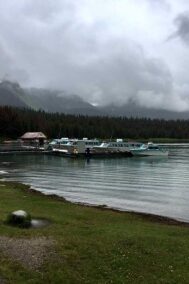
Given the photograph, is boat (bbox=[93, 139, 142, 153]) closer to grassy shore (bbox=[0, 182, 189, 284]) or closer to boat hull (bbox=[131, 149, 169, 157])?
boat hull (bbox=[131, 149, 169, 157])

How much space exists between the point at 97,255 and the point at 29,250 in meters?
2.86

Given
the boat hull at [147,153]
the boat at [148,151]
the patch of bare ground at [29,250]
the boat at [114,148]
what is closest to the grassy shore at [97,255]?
the patch of bare ground at [29,250]

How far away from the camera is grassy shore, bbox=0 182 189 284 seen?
16641 mm

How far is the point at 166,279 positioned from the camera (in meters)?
16.9

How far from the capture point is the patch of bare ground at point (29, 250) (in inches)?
700

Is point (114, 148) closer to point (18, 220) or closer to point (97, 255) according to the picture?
point (18, 220)

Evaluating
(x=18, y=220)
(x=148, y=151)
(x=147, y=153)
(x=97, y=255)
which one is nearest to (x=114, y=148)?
(x=147, y=153)

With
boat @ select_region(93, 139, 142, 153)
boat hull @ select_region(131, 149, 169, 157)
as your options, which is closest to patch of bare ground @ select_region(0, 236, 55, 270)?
boat @ select_region(93, 139, 142, 153)

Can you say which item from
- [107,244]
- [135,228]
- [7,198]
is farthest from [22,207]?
[107,244]

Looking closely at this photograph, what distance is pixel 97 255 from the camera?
1908cm

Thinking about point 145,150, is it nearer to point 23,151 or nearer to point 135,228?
point 23,151

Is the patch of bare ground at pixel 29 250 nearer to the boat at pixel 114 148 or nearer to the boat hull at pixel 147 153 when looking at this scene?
the boat at pixel 114 148

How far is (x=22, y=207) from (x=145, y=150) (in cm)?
14729

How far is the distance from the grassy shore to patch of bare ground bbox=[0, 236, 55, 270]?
0.04m
